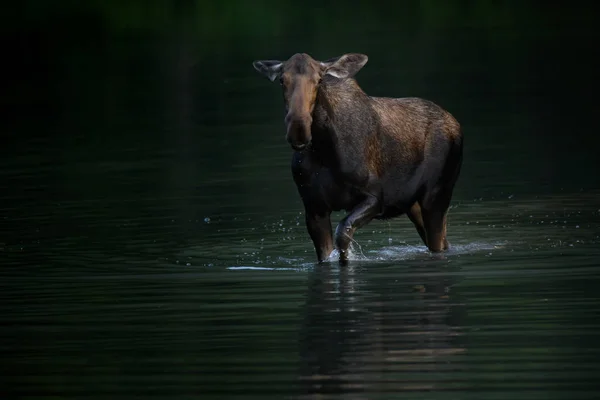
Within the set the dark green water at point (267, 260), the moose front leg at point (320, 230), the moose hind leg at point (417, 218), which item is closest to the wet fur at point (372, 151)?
the moose front leg at point (320, 230)

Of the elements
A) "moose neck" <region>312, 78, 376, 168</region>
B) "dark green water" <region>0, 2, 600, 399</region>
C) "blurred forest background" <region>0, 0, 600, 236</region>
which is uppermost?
"moose neck" <region>312, 78, 376, 168</region>

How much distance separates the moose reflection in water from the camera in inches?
A: 460

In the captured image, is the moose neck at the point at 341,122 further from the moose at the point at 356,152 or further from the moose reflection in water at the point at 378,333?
the moose reflection in water at the point at 378,333

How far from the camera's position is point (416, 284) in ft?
51.1

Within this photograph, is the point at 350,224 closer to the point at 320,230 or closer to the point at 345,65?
the point at 320,230

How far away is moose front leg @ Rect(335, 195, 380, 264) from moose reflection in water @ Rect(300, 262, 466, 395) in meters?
0.30

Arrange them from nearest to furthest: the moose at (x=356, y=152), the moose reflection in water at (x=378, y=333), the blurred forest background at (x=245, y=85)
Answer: the moose reflection in water at (x=378, y=333)
the moose at (x=356, y=152)
the blurred forest background at (x=245, y=85)

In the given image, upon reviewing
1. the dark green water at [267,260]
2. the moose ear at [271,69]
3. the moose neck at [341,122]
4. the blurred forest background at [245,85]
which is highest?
the moose ear at [271,69]

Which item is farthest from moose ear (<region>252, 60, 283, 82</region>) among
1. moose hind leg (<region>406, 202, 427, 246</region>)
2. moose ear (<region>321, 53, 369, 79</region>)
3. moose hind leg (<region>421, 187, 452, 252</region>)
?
moose hind leg (<region>406, 202, 427, 246</region>)

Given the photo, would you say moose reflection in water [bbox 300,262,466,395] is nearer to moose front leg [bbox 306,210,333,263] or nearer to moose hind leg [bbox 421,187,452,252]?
moose front leg [bbox 306,210,333,263]

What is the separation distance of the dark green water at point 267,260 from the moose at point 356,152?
15.2 inches

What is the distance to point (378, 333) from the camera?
13234mm

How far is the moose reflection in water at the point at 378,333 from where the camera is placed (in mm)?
11672

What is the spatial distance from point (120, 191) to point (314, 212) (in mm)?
7138
